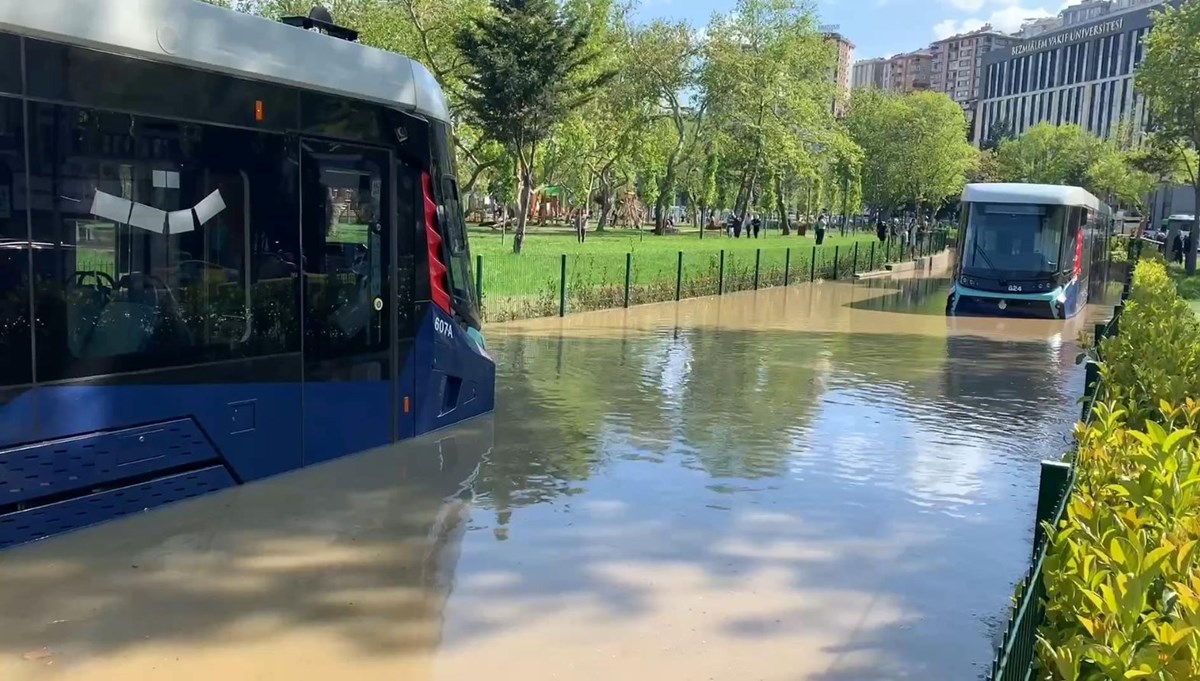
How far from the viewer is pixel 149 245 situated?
636 centimetres

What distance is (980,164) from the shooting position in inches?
3386

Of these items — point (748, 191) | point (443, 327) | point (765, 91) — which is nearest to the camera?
point (443, 327)

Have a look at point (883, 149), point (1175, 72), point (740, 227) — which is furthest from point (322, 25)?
point (883, 149)

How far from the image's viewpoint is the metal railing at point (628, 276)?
18.2 meters

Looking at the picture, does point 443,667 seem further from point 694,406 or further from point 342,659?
point 694,406

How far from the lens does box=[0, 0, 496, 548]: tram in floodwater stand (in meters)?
5.72

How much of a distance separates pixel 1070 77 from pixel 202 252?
14578 cm

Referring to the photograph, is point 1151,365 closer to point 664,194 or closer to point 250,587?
point 250,587

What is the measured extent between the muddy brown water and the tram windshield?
10.6 metres

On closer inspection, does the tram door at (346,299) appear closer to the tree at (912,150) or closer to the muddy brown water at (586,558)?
the muddy brown water at (586,558)

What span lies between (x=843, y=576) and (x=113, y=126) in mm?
5145

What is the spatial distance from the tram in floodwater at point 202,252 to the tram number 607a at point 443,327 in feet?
0.11

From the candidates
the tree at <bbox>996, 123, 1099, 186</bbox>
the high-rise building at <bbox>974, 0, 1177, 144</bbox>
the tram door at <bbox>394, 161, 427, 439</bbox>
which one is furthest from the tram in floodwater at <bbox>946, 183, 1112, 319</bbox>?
the high-rise building at <bbox>974, 0, 1177, 144</bbox>

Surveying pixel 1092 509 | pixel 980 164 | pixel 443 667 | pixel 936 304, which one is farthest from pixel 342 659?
pixel 980 164
